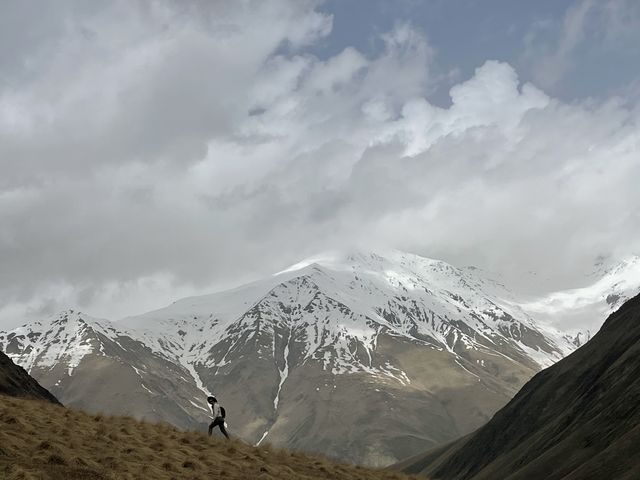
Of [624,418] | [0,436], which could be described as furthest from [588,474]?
[0,436]

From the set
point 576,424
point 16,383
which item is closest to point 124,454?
point 16,383

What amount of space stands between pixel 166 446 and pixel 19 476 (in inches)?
323

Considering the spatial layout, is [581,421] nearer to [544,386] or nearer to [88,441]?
[544,386]

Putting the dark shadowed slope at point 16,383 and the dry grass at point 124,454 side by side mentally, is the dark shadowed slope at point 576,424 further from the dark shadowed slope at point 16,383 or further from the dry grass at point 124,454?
the dark shadowed slope at point 16,383

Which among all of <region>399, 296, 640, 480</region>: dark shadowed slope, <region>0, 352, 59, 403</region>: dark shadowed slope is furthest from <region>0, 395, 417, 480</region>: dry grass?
<region>0, 352, 59, 403</region>: dark shadowed slope

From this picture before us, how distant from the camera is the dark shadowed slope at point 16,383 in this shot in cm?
6395

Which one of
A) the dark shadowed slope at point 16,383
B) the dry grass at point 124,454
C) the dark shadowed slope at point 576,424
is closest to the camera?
the dry grass at point 124,454

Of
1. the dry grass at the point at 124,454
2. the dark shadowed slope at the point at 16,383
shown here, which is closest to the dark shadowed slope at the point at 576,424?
the dry grass at the point at 124,454

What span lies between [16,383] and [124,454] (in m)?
45.1

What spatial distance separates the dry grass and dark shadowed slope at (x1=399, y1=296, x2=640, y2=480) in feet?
75.4

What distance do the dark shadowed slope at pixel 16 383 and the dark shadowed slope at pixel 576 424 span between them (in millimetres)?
43519

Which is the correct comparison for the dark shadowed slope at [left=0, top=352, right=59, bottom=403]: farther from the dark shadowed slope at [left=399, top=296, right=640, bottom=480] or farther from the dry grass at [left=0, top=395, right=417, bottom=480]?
the dark shadowed slope at [left=399, top=296, right=640, bottom=480]

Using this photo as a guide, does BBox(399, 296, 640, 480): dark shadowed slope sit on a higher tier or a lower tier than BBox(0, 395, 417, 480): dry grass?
higher

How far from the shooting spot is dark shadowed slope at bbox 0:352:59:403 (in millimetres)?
63953
